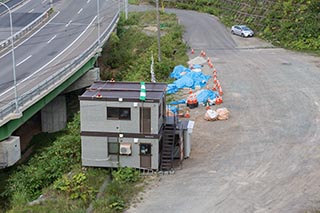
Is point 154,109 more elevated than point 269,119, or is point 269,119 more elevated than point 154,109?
point 154,109

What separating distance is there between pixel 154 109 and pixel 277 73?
22.1 meters

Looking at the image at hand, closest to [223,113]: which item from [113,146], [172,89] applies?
[172,89]

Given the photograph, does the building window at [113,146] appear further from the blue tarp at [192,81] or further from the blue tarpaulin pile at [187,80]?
the blue tarp at [192,81]

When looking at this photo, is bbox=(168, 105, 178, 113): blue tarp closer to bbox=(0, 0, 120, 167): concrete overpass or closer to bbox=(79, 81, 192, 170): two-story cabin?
bbox=(0, 0, 120, 167): concrete overpass

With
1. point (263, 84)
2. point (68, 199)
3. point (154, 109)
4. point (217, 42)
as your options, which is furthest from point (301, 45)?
point (68, 199)

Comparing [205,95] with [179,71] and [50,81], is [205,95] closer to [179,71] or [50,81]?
[179,71]

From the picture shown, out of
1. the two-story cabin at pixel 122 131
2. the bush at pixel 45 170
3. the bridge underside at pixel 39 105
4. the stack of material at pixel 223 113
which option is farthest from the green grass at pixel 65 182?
the stack of material at pixel 223 113

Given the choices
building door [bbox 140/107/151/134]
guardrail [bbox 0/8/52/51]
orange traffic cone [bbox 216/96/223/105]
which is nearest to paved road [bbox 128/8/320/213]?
orange traffic cone [bbox 216/96/223/105]

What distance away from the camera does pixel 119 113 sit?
26.5 metres

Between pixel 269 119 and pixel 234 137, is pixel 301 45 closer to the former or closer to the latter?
pixel 269 119

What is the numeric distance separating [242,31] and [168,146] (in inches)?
1410

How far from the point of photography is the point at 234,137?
3117 cm

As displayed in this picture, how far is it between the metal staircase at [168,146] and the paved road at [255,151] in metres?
0.76

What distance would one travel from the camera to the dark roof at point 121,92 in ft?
86.5
